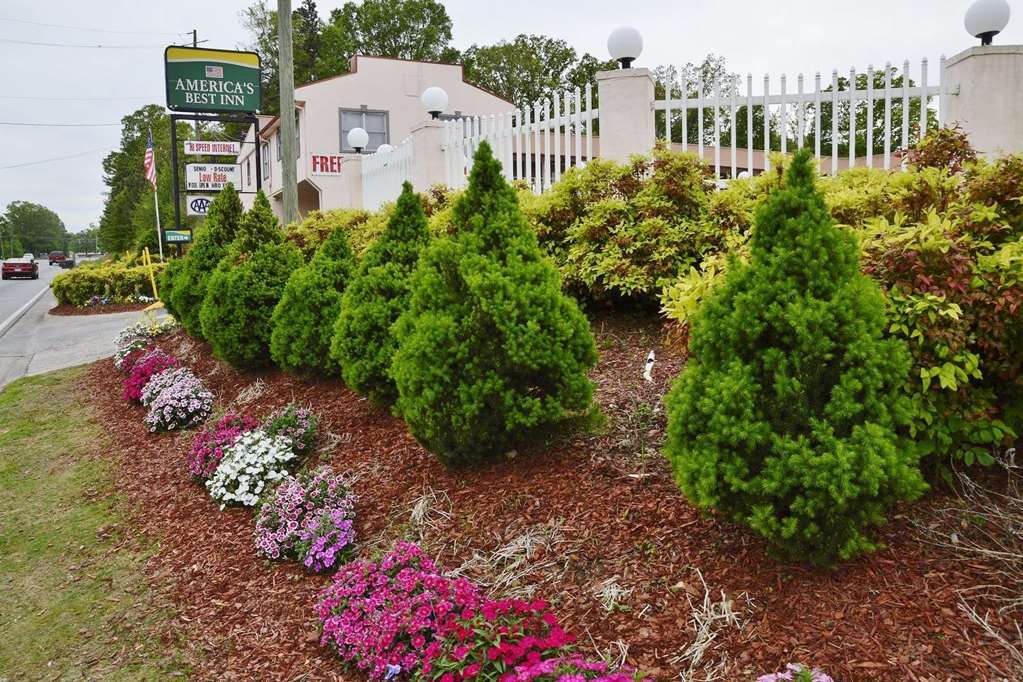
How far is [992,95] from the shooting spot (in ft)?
21.0

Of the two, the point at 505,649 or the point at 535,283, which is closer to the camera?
the point at 505,649

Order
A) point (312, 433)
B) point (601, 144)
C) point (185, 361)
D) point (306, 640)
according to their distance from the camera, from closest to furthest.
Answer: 1. point (306, 640)
2. point (312, 433)
3. point (601, 144)
4. point (185, 361)

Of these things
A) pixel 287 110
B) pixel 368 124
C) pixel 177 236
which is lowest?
pixel 177 236

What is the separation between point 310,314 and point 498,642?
4433 mm

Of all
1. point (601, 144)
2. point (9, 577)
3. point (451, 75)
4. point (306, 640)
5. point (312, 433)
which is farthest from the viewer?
point (451, 75)

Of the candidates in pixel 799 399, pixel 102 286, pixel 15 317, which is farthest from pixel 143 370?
pixel 102 286

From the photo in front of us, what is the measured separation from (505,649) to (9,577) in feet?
11.5

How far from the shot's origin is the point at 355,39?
49.3 m

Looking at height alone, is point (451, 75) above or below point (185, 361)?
above

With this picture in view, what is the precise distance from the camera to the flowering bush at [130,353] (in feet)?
34.0

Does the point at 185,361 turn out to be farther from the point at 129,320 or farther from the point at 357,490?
the point at 129,320

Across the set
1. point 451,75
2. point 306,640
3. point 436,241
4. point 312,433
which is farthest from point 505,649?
point 451,75

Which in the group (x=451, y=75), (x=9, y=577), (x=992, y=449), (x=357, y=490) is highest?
(x=451, y=75)

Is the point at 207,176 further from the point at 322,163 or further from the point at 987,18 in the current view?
the point at 987,18
